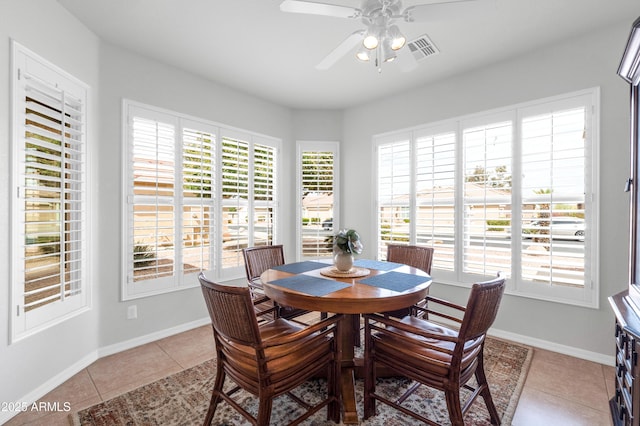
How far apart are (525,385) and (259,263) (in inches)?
91.6

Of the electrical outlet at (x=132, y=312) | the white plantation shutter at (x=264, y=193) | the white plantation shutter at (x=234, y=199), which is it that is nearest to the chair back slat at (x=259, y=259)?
the white plantation shutter at (x=234, y=199)

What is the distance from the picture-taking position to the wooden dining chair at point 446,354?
4.72 ft

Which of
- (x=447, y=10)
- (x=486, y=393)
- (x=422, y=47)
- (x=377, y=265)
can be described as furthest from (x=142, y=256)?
(x=422, y=47)

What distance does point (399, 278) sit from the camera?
2.11 m

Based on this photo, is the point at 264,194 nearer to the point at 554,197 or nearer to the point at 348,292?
the point at 348,292

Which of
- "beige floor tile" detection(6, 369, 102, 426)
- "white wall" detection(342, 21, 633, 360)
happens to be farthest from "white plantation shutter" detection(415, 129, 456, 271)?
"beige floor tile" detection(6, 369, 102, 426)

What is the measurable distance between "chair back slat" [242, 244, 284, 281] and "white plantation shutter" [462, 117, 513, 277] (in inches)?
79.2

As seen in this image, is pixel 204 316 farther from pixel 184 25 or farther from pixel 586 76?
pixel 586 76

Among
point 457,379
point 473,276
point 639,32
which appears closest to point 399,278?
point 457,379

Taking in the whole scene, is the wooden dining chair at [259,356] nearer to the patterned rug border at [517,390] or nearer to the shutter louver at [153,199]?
the patterned rug border at [517,390]

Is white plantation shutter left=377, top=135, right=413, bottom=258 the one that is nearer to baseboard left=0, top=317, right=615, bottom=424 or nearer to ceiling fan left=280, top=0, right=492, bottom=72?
baseboard left=0, top=317, right=615, bottom=424

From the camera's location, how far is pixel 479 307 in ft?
4.69

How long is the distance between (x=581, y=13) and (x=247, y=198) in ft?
11.7

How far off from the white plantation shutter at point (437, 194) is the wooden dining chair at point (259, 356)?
2098mm
